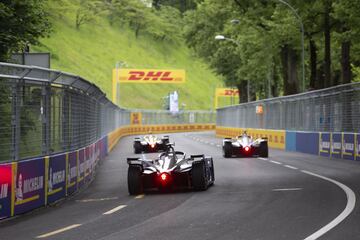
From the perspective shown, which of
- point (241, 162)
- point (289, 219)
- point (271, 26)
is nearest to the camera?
point (289, 219)

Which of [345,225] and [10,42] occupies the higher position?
[10,42]

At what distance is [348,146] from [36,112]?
669 inches

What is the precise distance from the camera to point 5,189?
39.0 ft

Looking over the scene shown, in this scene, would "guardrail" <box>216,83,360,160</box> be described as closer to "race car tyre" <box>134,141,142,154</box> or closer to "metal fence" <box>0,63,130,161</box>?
"race car tyre" <box>134,141,142,154</box>

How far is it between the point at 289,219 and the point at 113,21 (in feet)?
392

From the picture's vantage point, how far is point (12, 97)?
41.3ft

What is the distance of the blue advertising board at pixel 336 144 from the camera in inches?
1160

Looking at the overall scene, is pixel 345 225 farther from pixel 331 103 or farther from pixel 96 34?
pixel 96 34

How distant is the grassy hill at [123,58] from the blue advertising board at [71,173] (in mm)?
72827

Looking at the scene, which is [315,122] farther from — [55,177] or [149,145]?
[55,177]

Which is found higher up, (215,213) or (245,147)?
(245,147)

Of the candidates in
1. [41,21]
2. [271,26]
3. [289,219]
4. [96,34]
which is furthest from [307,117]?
[96,34]

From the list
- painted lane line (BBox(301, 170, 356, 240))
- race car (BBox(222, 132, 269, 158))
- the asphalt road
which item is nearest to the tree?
the asphalt road

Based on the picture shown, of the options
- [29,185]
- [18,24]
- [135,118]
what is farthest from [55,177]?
[135,118]
